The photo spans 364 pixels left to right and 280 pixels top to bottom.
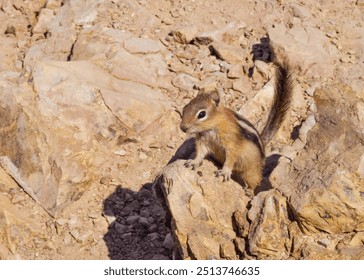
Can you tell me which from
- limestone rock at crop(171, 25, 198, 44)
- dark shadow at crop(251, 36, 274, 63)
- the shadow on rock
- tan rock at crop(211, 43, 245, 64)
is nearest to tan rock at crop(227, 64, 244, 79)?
tan rock at crop(211, 43, 245, 64)

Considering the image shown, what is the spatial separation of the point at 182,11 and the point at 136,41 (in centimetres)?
118

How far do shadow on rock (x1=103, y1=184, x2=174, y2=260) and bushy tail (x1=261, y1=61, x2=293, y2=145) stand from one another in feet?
5.15

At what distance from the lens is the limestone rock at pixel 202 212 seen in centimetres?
566

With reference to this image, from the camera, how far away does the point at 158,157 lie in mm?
7918

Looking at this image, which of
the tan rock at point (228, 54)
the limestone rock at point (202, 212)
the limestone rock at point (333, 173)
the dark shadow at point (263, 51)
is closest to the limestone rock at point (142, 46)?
the tan rock at point (228, 54)

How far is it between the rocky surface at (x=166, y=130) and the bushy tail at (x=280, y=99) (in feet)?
1.31

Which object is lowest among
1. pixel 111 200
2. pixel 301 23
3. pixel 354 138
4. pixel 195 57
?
pixel 111 200

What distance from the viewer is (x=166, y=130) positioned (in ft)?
27.0

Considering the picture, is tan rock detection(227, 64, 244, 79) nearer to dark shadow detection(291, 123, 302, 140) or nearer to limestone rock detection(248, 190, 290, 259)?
dark shadow detection(291, 123, 302, 140)

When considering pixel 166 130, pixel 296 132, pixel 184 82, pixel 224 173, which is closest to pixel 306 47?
pixel 296 132

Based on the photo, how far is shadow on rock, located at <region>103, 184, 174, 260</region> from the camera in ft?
22.7

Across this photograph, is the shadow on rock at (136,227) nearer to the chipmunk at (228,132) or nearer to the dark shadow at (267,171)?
the chipmunk at (228,132)
